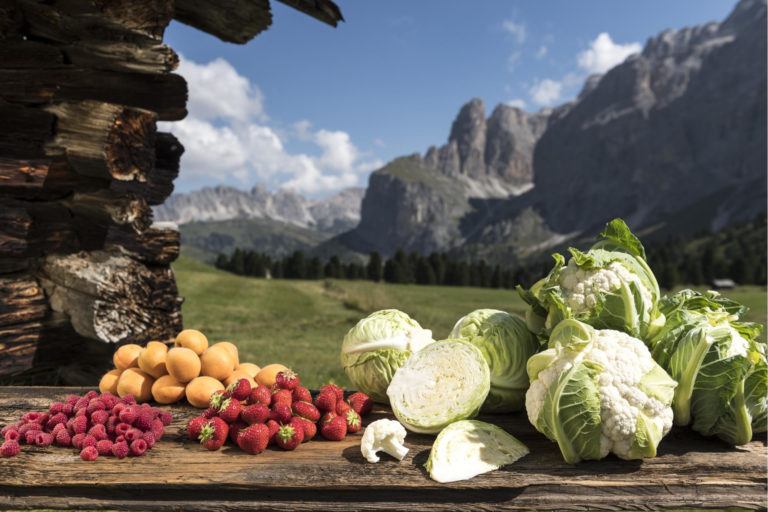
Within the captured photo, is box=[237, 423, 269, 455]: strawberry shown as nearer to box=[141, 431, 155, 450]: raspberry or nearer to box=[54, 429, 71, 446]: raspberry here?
box=[141, 431, 155, 450]: raspberry

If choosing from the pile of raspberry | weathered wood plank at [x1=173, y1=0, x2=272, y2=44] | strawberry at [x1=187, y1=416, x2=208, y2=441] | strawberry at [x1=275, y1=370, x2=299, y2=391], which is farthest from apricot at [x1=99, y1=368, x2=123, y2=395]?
weathered wood plank at [x1=173, y1=0, x2=272, y2=44]

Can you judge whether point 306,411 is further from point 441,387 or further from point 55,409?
point 55,409

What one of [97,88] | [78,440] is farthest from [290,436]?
[97,88]

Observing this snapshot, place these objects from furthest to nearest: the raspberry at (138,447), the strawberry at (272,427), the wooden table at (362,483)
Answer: the strawberry at (272,427) < the raspberry at (138,447) < the wooden table at (362,483)

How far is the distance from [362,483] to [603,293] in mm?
2716

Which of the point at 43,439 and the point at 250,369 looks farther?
the point at 250,369

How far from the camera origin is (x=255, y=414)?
400 cm

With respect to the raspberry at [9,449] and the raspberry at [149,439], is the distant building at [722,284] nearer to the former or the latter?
the raspberry at [149,439]

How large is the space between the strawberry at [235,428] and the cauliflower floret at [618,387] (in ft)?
8.79

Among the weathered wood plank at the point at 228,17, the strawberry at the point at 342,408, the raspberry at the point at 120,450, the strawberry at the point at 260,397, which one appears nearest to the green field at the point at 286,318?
the strawberry at the point at 342,408

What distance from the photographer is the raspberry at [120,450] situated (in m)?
3.83

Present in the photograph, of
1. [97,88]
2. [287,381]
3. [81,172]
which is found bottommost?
[287,381]

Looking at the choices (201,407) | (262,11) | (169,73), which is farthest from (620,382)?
(262,11)

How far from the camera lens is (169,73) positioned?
6.87 m
